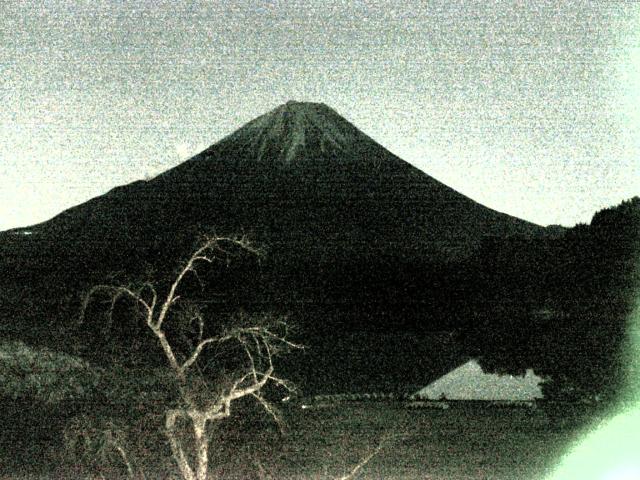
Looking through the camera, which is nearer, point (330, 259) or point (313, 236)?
point (330, 259)

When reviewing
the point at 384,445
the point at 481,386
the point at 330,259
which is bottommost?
the point at 481,386

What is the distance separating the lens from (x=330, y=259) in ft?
176

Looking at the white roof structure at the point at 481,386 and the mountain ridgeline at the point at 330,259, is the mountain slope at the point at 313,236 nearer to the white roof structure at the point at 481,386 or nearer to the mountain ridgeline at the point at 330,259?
the mountain ridgeline at the point at 330,259

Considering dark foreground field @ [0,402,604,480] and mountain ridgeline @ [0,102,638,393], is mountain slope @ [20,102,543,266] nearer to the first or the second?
mountain ridgeline @ [0,102,638,393]

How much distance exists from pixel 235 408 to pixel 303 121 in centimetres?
9296

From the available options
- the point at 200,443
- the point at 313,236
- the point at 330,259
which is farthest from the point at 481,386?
the point at 313,236

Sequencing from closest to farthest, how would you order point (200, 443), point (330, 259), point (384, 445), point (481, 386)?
point (200, 443) < point (384, 445) < point (481, 386) < point (330, 259)

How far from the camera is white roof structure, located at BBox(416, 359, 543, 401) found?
51.0 ft

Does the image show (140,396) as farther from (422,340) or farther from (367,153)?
(367,153)

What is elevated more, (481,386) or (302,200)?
(302,200)

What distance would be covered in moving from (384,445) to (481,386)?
7.35 meters

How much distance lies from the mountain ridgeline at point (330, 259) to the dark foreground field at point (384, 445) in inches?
125

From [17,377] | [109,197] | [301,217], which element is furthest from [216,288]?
[109,197]

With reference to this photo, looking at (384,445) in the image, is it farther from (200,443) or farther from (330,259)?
(330,259)
